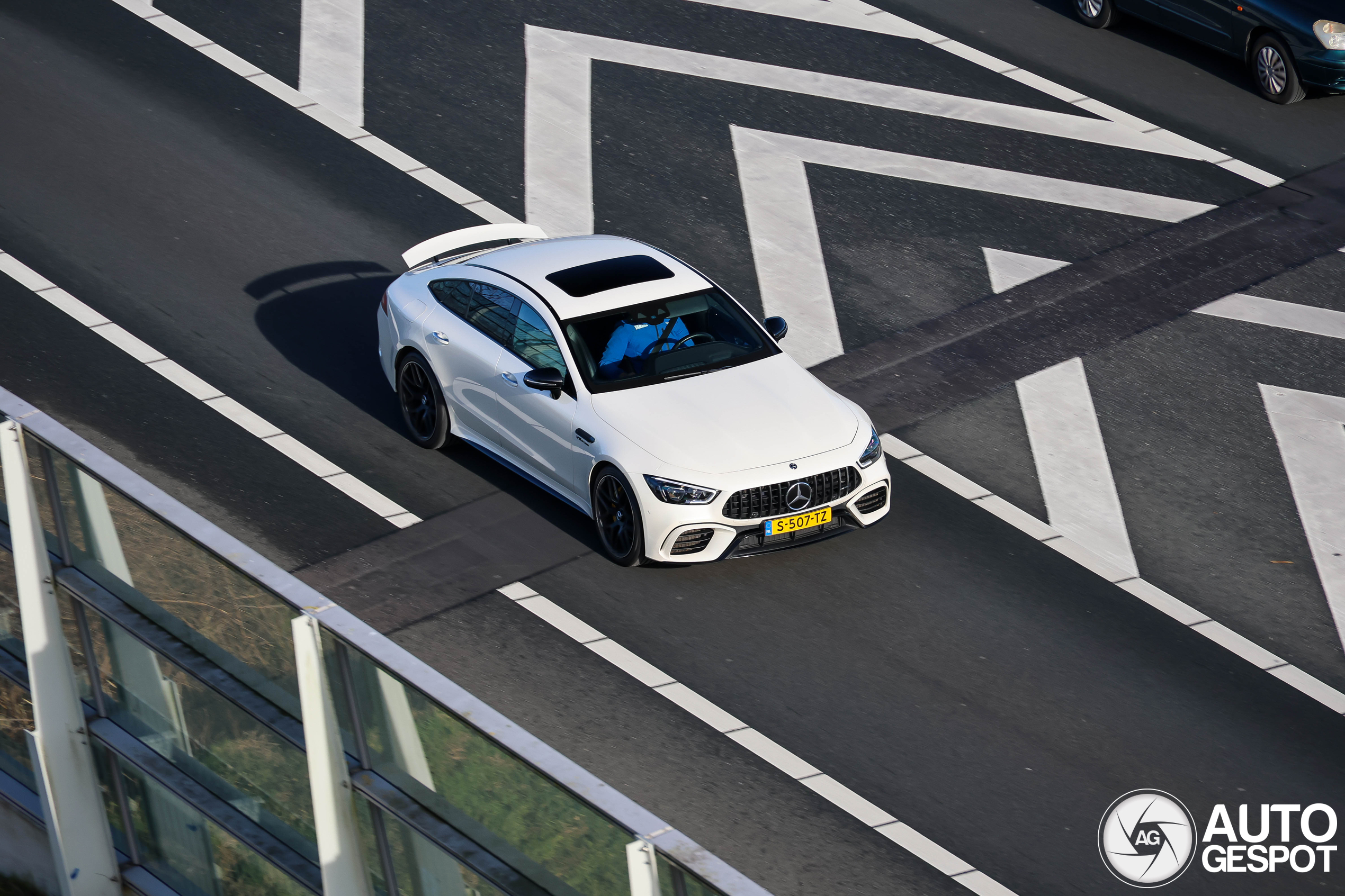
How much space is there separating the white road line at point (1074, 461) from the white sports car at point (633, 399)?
5.45ft

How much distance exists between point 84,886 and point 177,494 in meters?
4.93

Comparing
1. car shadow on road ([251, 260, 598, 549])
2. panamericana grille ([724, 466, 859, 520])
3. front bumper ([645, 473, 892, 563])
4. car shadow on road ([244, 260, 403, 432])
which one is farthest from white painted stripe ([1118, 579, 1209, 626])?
car shadow on road ([244, 260, 403, 432])

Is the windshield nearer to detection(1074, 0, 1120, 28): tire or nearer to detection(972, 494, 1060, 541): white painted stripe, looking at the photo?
detection(972, 494, 1060, 541): white painted stripe

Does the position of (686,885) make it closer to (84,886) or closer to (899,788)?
(84,886)

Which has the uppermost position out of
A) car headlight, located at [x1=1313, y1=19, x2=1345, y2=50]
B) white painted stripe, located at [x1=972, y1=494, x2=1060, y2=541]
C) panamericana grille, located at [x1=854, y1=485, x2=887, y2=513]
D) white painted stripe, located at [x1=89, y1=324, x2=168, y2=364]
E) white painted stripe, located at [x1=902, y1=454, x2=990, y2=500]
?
car headlight, located at [x1=1313, y1=19, x2=1345, y2=50]

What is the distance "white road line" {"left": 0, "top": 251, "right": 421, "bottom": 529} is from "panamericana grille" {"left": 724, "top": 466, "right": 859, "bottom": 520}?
2.42 metres

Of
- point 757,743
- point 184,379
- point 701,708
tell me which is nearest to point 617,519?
point 701,708

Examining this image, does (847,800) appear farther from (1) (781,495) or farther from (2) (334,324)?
(2) (334,324)

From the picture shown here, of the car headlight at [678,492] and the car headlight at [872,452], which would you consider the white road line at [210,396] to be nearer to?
the car headlight at [678,492]

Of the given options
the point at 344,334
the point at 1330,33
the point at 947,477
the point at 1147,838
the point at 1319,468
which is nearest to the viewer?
the point at 1147,838

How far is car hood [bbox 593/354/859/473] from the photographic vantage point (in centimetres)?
1132

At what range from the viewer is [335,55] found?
60.9ft

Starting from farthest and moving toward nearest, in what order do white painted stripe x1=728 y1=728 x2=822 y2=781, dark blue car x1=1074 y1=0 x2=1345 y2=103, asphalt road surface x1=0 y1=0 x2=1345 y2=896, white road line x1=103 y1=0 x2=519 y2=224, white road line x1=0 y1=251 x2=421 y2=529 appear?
dark blue car x1=1074 y1=0 x2=1345 y2=103 → white road line x1=103 y1=0 x2=519 y2=224 → white road line x1=0 y1=251 x2=421 y2=529 → asphalt road surface x1=0 y1=0 x2=1345 y2=896 → white painted stripe x1=728 y1=728 x2=822 y2=781

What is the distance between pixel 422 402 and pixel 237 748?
6.58 meters
